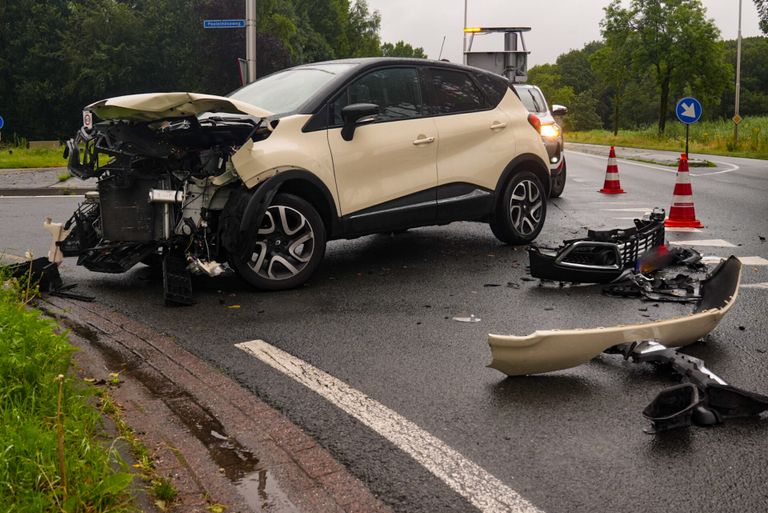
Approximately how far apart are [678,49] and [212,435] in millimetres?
64676

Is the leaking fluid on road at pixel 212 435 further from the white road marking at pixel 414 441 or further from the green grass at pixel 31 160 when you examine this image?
the green grass at pixel 31 160

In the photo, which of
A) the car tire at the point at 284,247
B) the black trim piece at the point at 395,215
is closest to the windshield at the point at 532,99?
the black trim piece at the point at 395,215

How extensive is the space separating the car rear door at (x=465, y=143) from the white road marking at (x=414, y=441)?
3.34 metres

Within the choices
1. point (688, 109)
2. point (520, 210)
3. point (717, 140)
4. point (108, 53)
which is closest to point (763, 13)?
point (717, 140)

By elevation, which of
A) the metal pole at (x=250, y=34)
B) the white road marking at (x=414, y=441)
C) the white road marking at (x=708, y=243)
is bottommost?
the white road marking at (x=414, y=441)

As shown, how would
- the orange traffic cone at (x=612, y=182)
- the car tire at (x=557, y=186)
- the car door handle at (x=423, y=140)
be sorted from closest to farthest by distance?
the car door handle at (x=423, y=140), the car tire at (x=557, y=186), the orange traffic cone at (x=612, y=182)

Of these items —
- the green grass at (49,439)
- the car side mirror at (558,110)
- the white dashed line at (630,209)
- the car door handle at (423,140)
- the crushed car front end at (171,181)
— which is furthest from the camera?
the car side mirror at (558,110)

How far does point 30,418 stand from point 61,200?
37.4 feet

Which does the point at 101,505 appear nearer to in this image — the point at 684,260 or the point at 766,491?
the point at 766,491

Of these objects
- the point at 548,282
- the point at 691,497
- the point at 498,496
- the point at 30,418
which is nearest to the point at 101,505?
the point at 30,418

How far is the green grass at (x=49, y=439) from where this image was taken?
2.83 metres

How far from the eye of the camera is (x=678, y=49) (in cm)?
6272

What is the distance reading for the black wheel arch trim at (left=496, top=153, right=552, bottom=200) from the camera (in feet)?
28.2

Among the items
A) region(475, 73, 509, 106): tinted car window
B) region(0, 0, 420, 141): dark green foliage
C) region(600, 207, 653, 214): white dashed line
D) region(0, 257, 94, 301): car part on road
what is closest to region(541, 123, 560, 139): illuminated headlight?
region(600, 207, 653, 214): white dashed line
